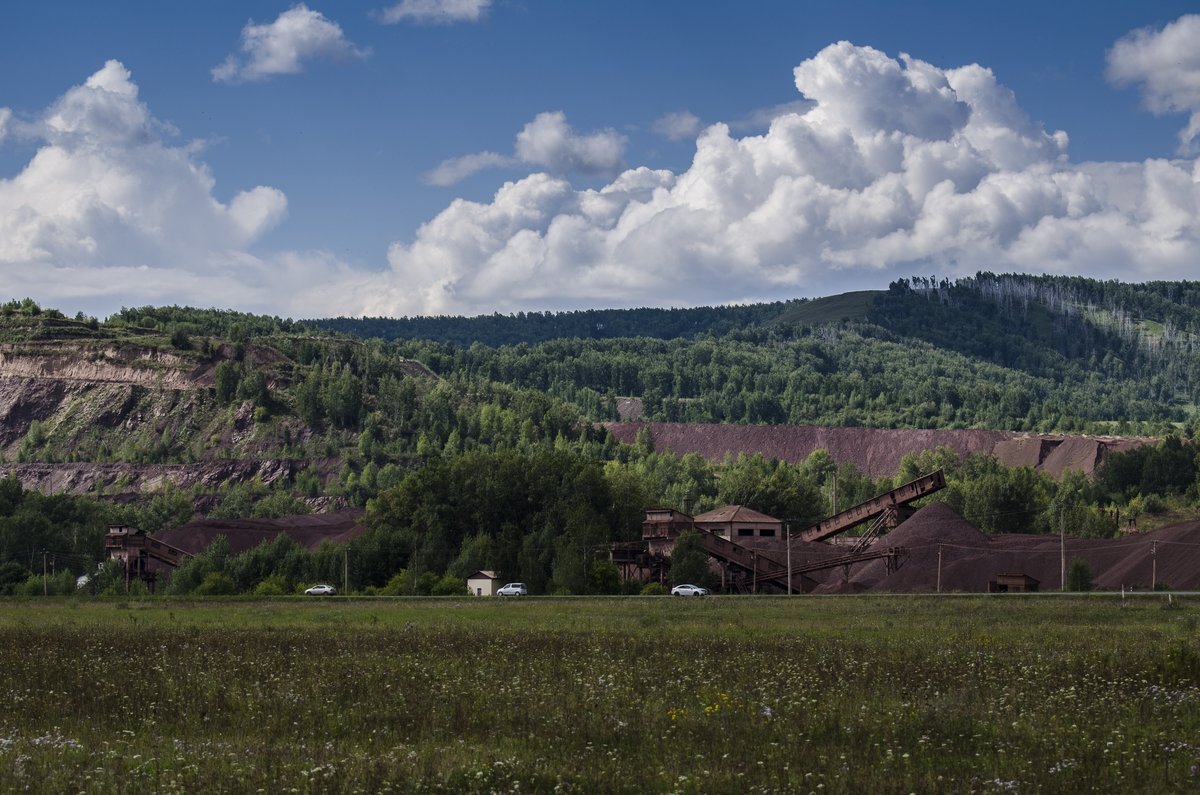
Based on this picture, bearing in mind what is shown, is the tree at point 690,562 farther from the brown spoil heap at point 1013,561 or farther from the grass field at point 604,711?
the grass field at point 604,711

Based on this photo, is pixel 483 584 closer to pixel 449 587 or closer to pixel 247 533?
pixel 449 587

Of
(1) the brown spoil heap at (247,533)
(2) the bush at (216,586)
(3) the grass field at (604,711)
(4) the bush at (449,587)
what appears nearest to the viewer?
(3) the grass field at (604,711)

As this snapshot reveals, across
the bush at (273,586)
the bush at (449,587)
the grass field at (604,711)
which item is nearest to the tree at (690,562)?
the bush at (449,587)

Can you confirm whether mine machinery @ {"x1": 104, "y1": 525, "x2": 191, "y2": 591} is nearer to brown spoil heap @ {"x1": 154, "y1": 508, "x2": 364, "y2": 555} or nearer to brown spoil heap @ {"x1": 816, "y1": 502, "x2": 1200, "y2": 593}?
brown spoil heap @ {"x1": 154, "y1": 508, "x2": 364, "y2": 555}

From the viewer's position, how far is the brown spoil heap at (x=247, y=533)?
5413 inches

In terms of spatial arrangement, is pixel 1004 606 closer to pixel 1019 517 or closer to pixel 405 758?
pixel 405 758

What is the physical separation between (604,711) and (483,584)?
76826mm

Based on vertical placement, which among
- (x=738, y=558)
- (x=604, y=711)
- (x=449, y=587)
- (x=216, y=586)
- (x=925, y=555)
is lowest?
(x=216, y=586)

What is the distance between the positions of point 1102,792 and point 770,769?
15.4ft

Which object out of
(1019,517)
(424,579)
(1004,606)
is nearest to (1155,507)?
(1019,517)

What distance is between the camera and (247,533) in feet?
464

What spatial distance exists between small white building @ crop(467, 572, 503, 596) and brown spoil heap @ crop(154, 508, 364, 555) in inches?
1173

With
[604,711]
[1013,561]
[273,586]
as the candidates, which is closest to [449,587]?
[273,586]

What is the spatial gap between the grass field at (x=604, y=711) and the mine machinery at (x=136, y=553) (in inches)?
3107
